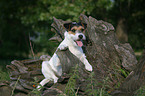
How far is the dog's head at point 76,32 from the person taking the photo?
328 cm

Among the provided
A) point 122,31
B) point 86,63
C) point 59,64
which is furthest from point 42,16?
point 86,63

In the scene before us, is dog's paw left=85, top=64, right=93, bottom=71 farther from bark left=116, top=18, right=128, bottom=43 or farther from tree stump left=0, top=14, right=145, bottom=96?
bark left=116, top=18, right=128, bottom=43

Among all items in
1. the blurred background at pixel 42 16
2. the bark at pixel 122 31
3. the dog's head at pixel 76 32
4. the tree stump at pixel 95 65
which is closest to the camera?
the dog's head at pixel 76 32

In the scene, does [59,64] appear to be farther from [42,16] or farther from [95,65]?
[42,16]

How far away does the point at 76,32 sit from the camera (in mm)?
3332

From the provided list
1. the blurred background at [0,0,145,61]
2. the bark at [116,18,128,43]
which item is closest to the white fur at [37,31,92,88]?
the blurred background at [0,0,145,61]

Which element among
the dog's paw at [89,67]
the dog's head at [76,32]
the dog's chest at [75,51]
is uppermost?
the dog's head at [76,32]

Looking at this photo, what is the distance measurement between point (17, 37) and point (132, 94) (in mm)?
12010

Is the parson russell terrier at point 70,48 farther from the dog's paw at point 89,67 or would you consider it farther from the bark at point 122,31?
the bark at point 122,31

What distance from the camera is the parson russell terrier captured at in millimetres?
3334

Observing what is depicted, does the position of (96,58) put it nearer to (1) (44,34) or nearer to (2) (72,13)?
(2) (72,13)

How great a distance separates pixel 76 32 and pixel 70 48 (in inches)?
13.4

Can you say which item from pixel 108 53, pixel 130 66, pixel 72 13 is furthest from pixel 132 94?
pixel 72 13

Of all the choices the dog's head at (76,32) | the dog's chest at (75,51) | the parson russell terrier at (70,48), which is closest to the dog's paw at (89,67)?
the parson russell terrier at (70,48)
